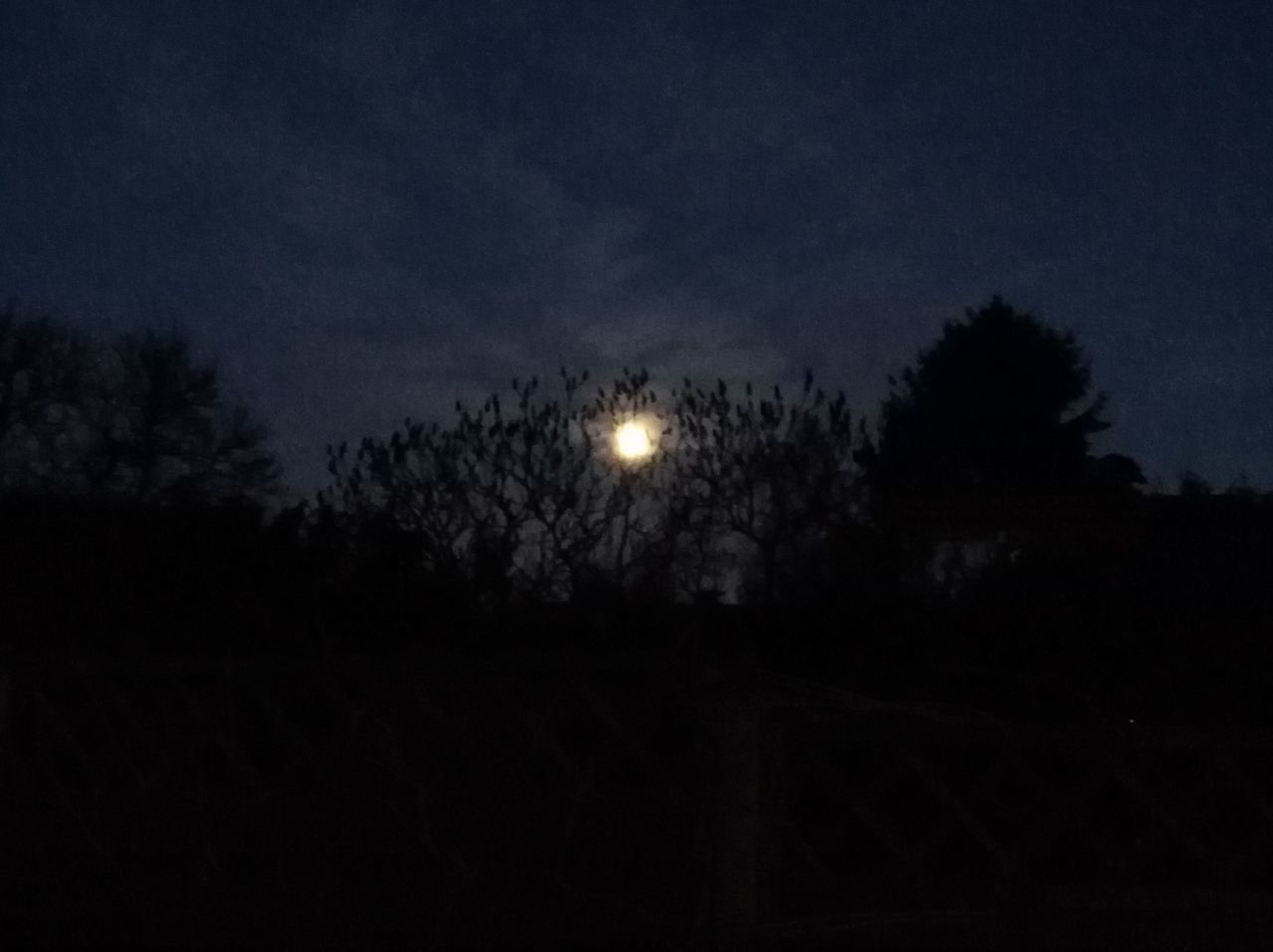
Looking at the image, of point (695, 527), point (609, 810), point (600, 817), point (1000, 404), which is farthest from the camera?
point (1000, 404)

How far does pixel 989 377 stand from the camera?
32.8 metres

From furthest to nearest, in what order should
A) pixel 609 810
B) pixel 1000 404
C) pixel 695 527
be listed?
pixel 1000 404 → pixel 695 527 → pixel 609 810

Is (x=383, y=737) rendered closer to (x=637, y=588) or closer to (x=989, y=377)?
(x=637, y=588)

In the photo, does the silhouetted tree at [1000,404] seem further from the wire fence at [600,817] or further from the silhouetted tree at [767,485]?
the wire fence at [600,817]

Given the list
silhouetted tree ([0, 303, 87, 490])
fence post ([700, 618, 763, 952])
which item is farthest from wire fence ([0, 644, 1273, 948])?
silhouetted tree ([0, 303, 87, 490])

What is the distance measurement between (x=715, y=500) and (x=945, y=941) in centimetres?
1508

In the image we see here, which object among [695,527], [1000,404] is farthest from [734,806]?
[1000,404]

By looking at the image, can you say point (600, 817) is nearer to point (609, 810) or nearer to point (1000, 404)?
point (609, 810)

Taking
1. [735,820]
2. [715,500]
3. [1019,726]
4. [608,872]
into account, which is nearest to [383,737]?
[608,872]

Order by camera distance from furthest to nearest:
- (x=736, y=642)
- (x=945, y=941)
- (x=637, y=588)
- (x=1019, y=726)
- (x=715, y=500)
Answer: (x=715, y=500) < (x=637, y=588) < (x=736, y=642) < (x=945, y=941) < (x=1019, y=726)

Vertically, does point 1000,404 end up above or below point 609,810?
above

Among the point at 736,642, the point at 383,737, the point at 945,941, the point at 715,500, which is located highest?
the point at 715,500

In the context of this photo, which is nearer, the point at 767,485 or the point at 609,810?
the point at 609,810

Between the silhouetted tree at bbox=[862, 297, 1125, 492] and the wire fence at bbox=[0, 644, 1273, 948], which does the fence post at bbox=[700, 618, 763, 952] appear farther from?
the silhouetted tree at bbox=[862, 297, 1125, 492]
